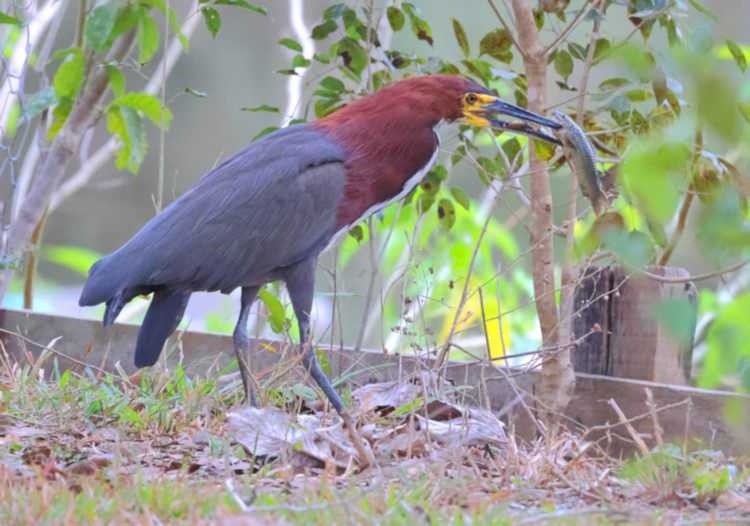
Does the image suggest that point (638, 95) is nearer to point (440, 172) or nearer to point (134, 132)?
point (440, 172)

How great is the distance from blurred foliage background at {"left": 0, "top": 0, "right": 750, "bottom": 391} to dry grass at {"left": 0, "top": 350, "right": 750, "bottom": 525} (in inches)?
13.8

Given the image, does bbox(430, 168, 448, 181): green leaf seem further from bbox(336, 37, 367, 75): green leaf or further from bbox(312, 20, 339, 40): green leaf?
bbox(312, 20, 339, 40): green leaf

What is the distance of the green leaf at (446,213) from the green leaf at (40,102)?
147 centimetres

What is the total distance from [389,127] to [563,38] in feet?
2.18

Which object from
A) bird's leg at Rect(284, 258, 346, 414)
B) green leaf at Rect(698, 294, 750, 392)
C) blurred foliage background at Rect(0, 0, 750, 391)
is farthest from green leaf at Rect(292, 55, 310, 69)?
green leaf at Rect(698, 294, 750, 392)

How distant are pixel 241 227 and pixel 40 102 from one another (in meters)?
1.02

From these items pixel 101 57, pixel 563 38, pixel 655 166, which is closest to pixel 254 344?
pixel 101 57

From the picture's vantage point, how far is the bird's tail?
2.59 metres

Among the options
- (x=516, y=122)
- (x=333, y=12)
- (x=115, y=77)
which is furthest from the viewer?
(x=115, y=77)

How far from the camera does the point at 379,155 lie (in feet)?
9.26

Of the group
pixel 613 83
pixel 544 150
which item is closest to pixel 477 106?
pixel 544 150

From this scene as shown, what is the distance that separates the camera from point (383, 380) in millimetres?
3209

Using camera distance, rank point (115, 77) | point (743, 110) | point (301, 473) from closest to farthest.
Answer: point (743, 110) → point (301, 473) → point (115, 77)

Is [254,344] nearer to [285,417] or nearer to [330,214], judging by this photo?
[330,214]
